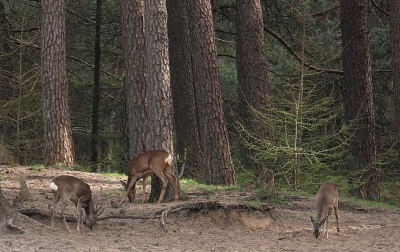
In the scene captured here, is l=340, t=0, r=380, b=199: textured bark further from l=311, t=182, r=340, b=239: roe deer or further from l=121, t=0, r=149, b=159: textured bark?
l=311, t=182, r=340, b=239: roe deer

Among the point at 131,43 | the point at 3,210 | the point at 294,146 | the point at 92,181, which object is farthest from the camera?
the point at 131,43

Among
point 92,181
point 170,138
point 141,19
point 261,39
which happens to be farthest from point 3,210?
point 261,39

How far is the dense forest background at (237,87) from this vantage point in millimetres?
17531

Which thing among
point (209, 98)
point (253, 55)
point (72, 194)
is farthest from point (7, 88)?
point (72, 194)

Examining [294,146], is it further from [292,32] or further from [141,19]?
[292,32]

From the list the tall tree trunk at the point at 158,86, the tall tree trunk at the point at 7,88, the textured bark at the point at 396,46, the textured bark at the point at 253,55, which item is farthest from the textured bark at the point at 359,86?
the tall tree trunk at the point at 7,88

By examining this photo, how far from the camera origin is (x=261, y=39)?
19172mm

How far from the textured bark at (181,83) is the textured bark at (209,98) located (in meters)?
3.52

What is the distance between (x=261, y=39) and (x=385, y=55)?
748 cm

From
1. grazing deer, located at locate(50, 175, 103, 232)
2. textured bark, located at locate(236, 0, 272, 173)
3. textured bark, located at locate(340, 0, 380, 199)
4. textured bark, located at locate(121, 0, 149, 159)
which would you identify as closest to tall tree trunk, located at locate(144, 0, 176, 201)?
grazing deer, located at locate(50, 175, 103, 232)

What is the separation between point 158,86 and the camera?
12828mm

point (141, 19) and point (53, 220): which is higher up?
point (141, 19)

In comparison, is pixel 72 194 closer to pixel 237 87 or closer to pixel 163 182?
pixel 163 182

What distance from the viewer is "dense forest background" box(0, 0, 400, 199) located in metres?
17.5
